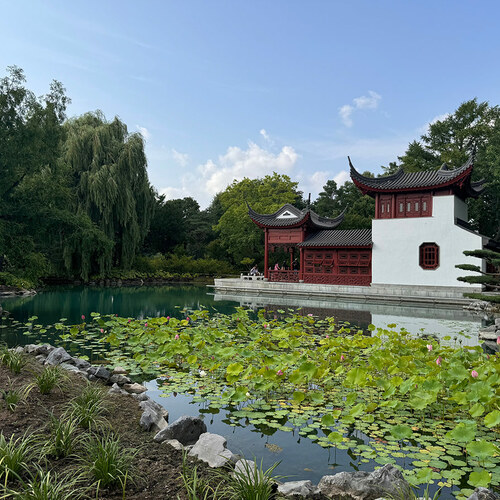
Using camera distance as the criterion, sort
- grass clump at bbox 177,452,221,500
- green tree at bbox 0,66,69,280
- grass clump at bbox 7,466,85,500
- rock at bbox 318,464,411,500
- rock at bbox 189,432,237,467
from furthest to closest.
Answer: green tree at bbox 0,66,69,280 < rock at bbox 189,432,237,467 < rock at bbox 318,464,411,500 < grass clump at bbox 177,452,221,500 < grass clump at bbox 7,466,85,500

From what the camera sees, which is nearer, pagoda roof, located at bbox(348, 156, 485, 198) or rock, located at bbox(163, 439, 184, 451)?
rock, located at bbox(163, 439, 184, 451)

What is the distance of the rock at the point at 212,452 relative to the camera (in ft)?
8.61

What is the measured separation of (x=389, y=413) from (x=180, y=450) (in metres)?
2.04

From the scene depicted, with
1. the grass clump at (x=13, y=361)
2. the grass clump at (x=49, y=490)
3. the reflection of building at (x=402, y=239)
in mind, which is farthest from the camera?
the reflection of building at (x=402, y=239)

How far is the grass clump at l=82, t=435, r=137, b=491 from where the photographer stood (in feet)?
7.37

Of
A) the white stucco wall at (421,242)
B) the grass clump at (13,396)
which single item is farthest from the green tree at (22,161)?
the white stucco wall at (421,242)

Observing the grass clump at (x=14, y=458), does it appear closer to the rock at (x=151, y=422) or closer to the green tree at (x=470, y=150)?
the rock at (x=151, y=422)

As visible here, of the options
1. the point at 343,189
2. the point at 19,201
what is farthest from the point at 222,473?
the point at 343,189

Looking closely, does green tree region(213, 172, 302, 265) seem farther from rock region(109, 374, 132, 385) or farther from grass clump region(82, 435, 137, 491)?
grass clump region(82, 435, 137, 491)

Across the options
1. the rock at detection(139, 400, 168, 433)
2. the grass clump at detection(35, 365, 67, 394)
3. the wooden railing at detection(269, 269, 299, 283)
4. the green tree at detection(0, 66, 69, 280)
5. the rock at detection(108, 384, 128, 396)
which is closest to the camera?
the rock at detection(139, 400, 168, 433)

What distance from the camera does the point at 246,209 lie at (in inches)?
1104

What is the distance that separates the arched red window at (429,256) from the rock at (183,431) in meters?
16.7

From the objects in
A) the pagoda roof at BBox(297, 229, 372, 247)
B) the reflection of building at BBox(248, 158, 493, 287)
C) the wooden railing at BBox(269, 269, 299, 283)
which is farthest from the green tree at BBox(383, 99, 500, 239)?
the wooden railing at BBox(269, 269, 299, 283)

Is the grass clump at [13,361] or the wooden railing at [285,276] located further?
the wooden railing at [285,276]
